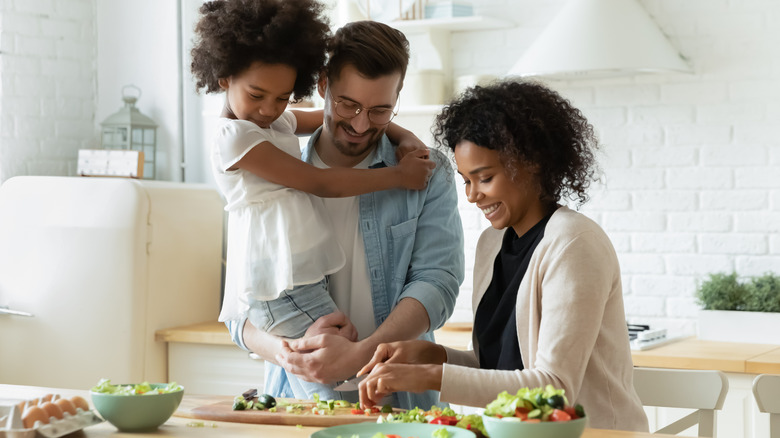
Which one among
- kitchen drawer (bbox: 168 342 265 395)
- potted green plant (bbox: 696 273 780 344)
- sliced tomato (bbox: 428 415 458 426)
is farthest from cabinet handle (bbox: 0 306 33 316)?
sliced tomato (bbox: 428 415 458 426)

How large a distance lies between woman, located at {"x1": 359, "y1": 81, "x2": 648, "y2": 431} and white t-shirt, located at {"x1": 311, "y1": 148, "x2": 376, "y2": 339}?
20 cm

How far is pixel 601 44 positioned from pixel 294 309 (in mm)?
1943

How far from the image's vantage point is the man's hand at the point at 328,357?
1.85 m

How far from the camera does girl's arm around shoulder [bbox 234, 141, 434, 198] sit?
1.98m

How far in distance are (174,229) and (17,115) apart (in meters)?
0.96

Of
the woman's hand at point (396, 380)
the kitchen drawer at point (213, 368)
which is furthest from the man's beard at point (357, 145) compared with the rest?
the kitchen drawer at point (213, 368)

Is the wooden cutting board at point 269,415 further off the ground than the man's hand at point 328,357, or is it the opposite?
the man's hand at point 328,357

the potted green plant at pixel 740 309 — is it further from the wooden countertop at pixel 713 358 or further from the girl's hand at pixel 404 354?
the girl's hand at pixel 404 354

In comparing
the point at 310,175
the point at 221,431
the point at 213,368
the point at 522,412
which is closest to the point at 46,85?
the point at 213,368

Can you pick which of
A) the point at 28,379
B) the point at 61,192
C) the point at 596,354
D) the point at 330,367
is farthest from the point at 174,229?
the point at 596,354

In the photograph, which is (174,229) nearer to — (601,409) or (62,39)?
(62,39)

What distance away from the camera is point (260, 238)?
202 cm

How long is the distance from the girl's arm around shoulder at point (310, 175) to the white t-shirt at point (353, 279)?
0.38ft

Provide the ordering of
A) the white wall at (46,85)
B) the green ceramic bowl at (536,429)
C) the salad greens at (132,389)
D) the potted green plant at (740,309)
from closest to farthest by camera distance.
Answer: the green ceramic bowl at (536,429)
the salad greens at (132,389)
the potted green plant at (740,309)
the white wall at (46,85)
